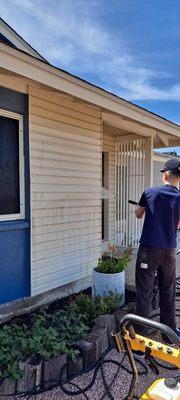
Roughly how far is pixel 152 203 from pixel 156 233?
0.27 metres

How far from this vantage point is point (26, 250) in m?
3.50

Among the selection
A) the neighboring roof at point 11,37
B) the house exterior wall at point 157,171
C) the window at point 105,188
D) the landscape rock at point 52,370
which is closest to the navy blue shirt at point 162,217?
the landscape rock at point 52,370

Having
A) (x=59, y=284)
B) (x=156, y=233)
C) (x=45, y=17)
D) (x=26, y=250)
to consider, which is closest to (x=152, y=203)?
(x=156, y=233)

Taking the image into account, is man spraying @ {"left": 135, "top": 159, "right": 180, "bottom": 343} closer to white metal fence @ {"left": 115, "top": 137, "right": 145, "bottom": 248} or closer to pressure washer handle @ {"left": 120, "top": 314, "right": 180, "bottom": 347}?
pressure washer handle @ {"left": 120, "top": 314, "right": 180, "bottom": 347}

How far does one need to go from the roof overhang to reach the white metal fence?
128 cm

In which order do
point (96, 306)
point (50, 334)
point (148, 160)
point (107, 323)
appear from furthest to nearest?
1. point (148, 160)
2. point (96, 306)
3. point (107, 323)
4. point (50, 334)

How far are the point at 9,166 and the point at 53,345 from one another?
6.16ft

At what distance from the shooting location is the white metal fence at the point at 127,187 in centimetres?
657

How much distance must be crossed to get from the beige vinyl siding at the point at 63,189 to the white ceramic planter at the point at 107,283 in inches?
22.9

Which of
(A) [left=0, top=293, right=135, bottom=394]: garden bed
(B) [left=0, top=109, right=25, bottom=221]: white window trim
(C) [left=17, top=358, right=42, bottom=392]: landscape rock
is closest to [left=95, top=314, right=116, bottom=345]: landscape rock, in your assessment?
(A) [left=0, top=293, right=135, bottom=394]: garden bed

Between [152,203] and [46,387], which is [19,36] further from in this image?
[46,387]

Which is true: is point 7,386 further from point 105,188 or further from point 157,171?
point 157,171

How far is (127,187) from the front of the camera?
22.1ft

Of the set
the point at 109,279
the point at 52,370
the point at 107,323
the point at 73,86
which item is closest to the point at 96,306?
the point at 107,323
